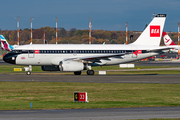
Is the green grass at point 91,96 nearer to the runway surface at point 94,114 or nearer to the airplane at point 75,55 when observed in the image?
the runway surface at point 94,114

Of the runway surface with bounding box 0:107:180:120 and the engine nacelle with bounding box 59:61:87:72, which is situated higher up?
the engine nacelle with bounding box 59:61:87:72

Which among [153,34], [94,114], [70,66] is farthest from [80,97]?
[153,34]

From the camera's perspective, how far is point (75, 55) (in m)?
53.8

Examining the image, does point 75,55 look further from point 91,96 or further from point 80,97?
point 80,97

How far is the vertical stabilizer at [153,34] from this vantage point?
192 feet

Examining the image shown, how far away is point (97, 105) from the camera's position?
24938 mm

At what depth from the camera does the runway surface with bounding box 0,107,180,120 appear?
19.7 meters

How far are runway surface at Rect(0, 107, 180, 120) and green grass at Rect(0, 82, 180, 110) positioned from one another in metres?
1.87

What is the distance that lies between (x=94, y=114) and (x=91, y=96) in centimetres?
992

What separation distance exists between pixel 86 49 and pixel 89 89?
19202 mm

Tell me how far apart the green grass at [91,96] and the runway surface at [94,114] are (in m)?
1.87

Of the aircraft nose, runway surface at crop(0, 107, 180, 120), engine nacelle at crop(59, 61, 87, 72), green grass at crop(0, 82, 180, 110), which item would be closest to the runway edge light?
green grass at crop(0, 82, 180, 110)

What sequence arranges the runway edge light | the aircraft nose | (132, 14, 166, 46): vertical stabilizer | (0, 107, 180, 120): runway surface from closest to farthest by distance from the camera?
(0, 107, 180, 120): runway surface < the runway edge light < the aircraft nose < (132, 14, 166, 46): vertical stabilizer

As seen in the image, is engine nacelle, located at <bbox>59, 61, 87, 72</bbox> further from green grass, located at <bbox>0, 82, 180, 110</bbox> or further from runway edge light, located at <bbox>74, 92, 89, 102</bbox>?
runway edge light, located at <bbox>74, 92, 89, 102</bbox>
